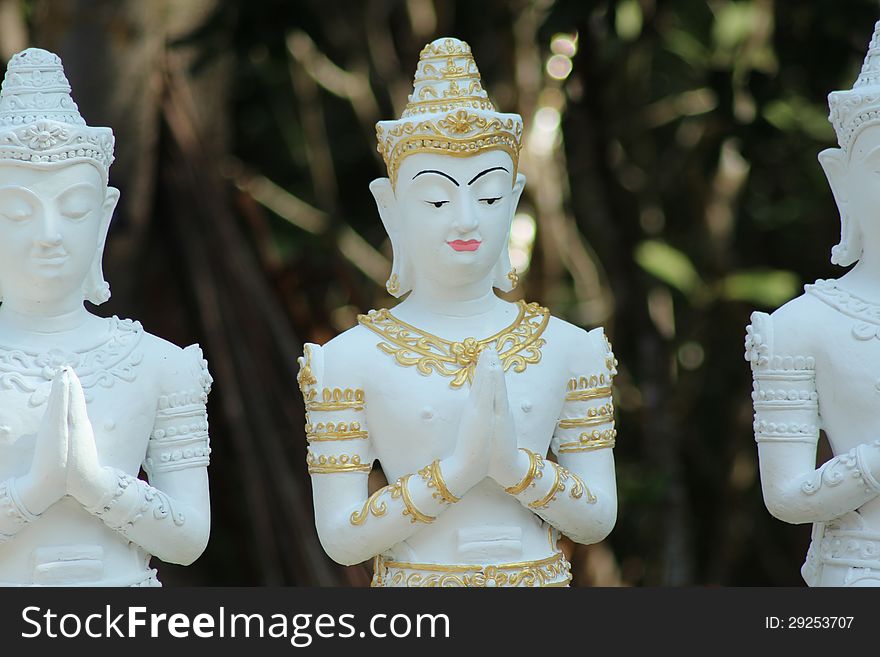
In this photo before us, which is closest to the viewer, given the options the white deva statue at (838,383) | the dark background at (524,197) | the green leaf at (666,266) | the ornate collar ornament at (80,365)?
the ornate collar ornament at (80,365)

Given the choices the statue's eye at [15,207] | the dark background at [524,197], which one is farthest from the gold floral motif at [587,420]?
the dark background at [524,197]

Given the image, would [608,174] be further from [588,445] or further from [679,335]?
[588,445]

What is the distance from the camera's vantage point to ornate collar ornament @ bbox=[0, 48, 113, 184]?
4.48 m

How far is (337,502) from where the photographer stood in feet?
15.0

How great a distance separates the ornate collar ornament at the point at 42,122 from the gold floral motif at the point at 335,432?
88 cm

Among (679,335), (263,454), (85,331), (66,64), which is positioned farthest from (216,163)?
(85,331)

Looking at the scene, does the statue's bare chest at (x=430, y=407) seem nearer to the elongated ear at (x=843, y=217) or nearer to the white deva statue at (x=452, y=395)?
the white deva statue at (x=452, y=395)

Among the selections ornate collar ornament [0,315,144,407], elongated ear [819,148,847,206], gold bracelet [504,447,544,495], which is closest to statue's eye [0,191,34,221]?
ornate collar ornament [0,315,144,407]

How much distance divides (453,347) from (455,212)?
1.18ft

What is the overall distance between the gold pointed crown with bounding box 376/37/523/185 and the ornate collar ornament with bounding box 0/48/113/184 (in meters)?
0.78

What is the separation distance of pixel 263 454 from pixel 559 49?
2043mm

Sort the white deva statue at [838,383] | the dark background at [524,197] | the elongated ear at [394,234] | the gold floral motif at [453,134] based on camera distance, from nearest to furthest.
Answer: the white deva statue at [838,383]
the gold floral motif at [453,134]
the elongated ear at [394,234]
the dark background at [524,197]

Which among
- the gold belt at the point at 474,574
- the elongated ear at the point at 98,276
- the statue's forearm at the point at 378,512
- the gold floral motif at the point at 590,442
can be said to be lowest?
the gold belt at the point at 474,574

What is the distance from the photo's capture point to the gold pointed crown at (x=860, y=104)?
15.0 ft
